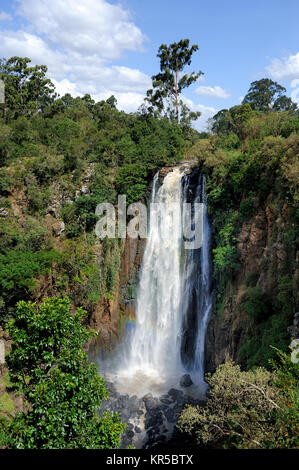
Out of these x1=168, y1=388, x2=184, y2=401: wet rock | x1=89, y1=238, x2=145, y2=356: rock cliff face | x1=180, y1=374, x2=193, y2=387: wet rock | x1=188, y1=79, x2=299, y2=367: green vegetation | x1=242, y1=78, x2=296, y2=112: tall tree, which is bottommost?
x1=168, y1=388, x2=184, y2=401: wet rock

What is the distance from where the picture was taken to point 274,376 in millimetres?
9836

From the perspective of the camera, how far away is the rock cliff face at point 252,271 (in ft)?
43.2

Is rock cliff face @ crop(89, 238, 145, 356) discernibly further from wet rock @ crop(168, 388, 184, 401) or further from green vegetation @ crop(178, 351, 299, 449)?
green vegetation @ crop(178, 351, 299, 449)

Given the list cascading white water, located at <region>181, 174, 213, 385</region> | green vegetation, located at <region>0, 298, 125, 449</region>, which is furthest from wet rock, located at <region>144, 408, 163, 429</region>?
green vegetation, located at <region>0, 298, 125, 449</region>

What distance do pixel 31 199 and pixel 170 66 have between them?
21256 mm

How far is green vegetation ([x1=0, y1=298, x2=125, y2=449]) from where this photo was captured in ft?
23.5

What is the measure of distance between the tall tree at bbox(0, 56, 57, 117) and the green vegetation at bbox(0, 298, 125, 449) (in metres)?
30.1

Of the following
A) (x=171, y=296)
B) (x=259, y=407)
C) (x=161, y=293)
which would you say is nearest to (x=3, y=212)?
(x=161, y=293)

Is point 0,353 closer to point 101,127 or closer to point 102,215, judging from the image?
point 102,215

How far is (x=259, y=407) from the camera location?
29.3 feet

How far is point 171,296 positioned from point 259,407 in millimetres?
12386

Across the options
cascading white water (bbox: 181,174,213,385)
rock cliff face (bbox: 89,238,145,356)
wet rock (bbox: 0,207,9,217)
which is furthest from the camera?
wet rock (bbox: 0,207,9,217)

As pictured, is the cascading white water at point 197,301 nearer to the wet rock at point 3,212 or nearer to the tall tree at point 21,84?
the wet rock at point 3,212
